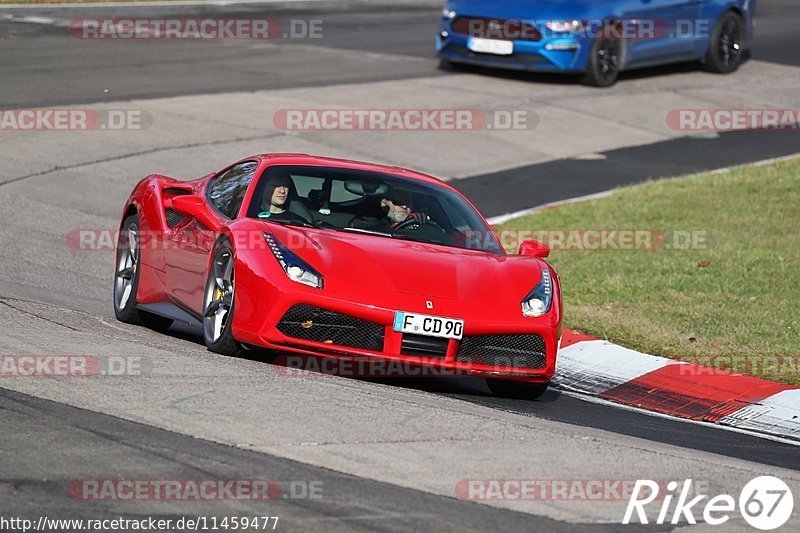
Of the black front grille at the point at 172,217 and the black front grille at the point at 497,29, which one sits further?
the black front grille at the point at 497,29

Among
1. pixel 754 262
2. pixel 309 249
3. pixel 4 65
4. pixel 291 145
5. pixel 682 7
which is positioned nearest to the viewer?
pixel 309 249

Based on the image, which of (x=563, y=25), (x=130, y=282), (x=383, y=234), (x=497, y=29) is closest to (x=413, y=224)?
(x=383, y=234)

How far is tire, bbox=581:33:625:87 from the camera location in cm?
2066

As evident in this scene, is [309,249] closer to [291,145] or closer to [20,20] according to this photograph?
[291,145]

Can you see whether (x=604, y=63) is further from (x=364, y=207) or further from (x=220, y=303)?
(x=220, y=303)

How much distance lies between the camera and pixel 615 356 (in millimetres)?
9625

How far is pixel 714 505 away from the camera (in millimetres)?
5742

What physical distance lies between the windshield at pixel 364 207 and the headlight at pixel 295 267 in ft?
2.06

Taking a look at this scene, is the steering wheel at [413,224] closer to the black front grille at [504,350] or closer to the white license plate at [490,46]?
the black front grille at [504,350]

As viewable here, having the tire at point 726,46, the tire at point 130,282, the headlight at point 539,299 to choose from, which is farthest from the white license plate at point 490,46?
the headlight at point 539,299

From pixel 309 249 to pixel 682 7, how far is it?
14842 mm

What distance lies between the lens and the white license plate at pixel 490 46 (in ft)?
66.2

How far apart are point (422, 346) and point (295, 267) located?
0.83 m

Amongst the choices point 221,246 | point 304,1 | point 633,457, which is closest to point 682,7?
point 304,1
